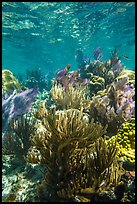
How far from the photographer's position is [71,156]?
334 centimetres

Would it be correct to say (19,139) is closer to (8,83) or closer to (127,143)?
(127,143)

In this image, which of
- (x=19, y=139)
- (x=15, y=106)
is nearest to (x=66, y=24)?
(x=15, y=106)

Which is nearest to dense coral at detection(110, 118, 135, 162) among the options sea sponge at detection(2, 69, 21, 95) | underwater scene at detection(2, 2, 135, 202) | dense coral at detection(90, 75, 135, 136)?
underwater scene at detection(2, 2, 135, 202)

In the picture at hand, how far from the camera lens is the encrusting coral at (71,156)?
3.10 metres

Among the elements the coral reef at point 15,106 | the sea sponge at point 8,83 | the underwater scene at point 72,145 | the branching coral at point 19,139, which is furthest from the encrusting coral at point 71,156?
the sea sponge at point 8,83

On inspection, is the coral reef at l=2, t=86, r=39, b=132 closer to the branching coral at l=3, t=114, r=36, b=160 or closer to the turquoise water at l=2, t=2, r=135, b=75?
the branching coral at l=3, t=114, r=36, b=160

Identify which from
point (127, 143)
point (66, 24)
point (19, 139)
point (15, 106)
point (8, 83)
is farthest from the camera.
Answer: point (66, 24)

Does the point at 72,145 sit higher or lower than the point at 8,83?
lower

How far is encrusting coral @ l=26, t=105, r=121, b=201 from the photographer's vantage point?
310 cm

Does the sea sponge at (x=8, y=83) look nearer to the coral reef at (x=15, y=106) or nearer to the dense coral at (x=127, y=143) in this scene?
the coral reef at (x=15, y=106)

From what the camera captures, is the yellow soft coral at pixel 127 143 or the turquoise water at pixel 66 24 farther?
the turquoise water at pixel 66 24

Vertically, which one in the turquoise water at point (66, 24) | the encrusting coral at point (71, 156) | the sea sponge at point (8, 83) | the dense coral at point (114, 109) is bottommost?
the encrusting coral at point (71, 156)

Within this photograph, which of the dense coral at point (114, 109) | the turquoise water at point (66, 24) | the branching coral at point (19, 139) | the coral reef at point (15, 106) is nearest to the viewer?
the branching coral at point (19, 139)

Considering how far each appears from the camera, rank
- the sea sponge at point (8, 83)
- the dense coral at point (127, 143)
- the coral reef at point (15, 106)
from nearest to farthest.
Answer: the dense coral at point (127, 143) → the coral reef at point (15, 106) → the sea sponge at point (8, 83)
